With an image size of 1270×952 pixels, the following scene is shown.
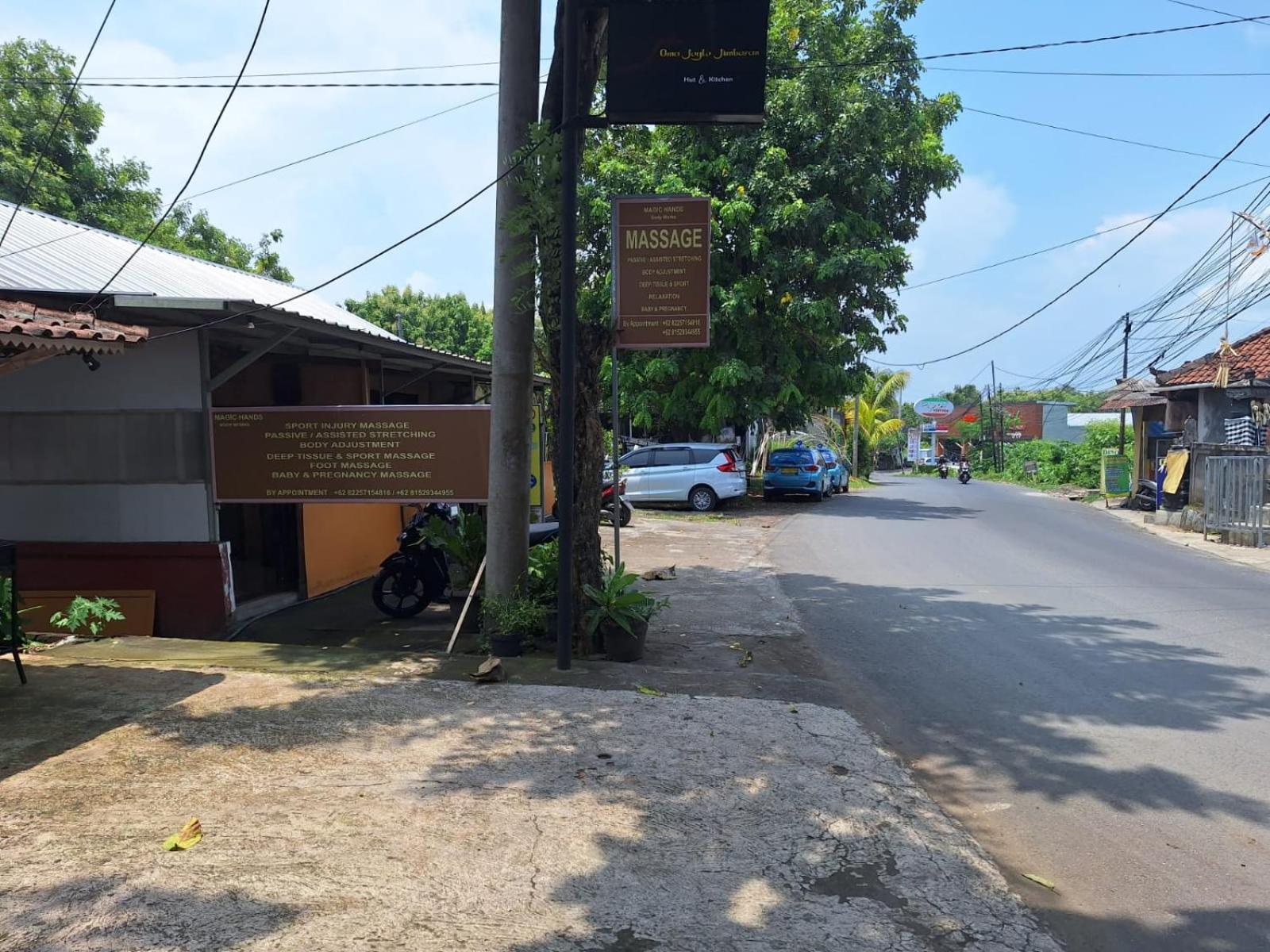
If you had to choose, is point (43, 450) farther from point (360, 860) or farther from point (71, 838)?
point (360, 860)

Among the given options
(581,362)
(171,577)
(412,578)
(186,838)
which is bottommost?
(186,838)

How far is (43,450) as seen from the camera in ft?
26.9

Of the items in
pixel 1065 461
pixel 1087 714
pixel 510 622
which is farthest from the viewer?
pixel 1065 461

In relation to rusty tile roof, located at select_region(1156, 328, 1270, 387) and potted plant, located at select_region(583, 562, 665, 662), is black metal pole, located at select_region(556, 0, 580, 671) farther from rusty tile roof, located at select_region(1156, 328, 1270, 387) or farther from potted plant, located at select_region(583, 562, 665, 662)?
rusty tile roof, located at select_region(1156, 328, 1270, 387)

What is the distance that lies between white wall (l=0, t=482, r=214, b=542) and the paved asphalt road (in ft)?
19.4

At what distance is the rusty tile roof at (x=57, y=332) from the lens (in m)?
5.11

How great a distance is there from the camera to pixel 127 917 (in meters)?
2.96

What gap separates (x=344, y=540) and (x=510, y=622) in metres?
4.60

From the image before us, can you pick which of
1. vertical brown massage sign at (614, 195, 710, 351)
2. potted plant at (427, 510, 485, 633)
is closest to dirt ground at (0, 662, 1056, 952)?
potted plant at (427, 510, 485, 633)

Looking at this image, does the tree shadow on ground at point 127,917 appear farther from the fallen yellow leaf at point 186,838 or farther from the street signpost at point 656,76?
the street signpost at point 656,76

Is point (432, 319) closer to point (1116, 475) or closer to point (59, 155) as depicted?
point (59, 155)

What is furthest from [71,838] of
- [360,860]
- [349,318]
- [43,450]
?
[349,318]

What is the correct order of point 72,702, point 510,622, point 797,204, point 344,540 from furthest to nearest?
point 797,204, point 344,540, point 510,622, point 72,702

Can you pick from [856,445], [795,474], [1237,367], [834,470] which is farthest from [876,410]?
[1237,367]
